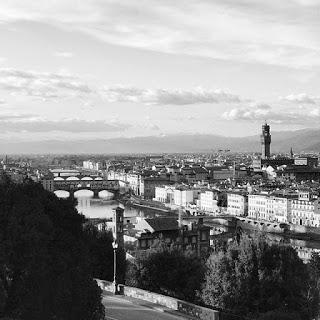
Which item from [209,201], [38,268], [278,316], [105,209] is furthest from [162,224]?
[105,209]

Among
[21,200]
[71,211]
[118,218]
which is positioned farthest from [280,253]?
[118,218]

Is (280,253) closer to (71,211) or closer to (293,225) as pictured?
(71,211)

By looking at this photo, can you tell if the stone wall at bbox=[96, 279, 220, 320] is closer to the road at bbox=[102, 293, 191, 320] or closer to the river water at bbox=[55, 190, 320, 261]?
the road at bbox=[102, 293, 191, 320]

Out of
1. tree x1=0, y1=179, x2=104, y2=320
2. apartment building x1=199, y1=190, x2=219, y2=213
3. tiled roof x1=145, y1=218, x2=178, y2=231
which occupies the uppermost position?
tree x1=0, y1=179, x2=104, y2=320

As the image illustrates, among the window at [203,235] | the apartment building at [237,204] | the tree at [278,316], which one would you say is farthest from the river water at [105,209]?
the tree at [278,316]

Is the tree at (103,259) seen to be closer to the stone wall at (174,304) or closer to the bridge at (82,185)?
the stone wall at (174,304)

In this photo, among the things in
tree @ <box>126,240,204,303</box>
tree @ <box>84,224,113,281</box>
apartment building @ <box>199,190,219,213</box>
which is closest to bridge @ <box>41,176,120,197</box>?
apartment building @ <box>199,190,219,213</box>

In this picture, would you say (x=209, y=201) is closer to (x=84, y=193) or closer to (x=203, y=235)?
(x=84, y=193)
